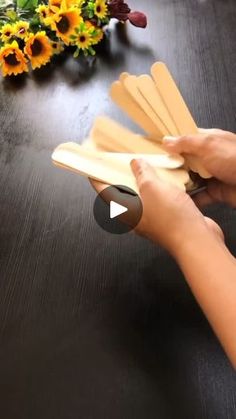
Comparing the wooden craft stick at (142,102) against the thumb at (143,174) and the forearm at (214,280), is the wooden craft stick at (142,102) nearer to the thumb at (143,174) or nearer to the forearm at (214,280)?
the thumb at (143,174)

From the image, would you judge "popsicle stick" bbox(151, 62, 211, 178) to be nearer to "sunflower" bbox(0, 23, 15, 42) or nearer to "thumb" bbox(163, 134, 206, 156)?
"thumb" bbox(163, 134, 206, 156)

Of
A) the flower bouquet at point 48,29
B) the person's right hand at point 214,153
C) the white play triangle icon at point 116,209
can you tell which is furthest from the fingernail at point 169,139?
the flower bouquet at point 48,29

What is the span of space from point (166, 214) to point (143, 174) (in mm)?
59

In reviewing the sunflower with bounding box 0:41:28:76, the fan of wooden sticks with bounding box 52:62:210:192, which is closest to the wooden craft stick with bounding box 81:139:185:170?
the fan of wooden sticks with bounding box 52:62:210:192

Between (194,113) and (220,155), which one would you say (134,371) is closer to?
(220,155)

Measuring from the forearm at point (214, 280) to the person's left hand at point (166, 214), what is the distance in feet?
0.04

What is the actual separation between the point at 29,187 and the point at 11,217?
56 mm

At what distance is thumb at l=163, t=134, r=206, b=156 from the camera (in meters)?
0.51

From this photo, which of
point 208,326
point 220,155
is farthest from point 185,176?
point 208,326

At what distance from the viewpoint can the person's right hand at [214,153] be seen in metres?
0.51

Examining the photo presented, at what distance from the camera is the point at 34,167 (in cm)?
62

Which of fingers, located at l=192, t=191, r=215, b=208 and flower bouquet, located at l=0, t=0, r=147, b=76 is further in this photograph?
flower bouquet, located at l=0, t=0, r=147, b=76
